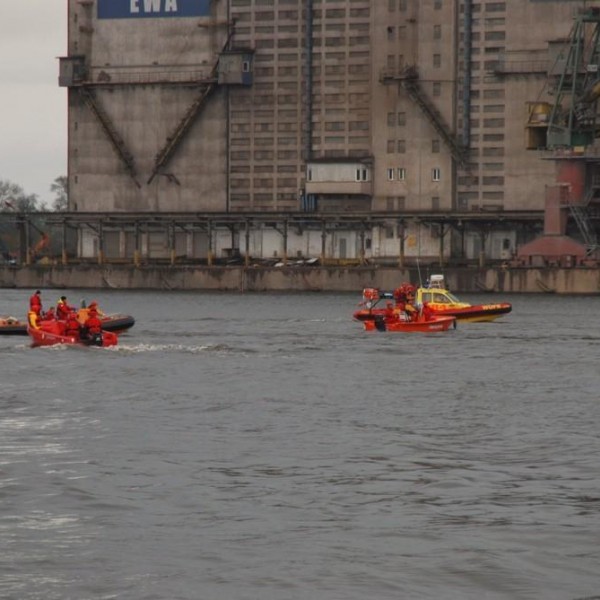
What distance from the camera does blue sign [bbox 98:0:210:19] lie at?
558ft

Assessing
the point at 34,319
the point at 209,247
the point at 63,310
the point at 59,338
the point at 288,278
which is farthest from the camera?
the point at 209,247

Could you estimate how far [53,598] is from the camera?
26688 millimetres

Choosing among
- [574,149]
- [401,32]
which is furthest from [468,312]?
[401,32]

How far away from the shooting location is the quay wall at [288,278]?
14412cm

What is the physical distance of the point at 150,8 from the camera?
172 m

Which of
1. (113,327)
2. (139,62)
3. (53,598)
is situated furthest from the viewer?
(139,62)

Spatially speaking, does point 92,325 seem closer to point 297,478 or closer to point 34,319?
point 34,319

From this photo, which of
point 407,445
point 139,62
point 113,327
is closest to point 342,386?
point 407,445

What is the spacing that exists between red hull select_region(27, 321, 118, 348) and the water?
1166 mm

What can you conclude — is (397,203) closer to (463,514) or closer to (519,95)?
(519,95)

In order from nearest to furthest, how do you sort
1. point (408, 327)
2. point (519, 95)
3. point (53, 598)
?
point (53, 598) → point (408, 327) → point (519, 95)

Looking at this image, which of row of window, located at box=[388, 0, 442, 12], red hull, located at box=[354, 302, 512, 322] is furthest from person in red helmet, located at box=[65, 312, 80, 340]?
row of window, located at box=[388, 0, 442, 12]

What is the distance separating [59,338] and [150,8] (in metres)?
104

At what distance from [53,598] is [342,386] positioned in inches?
1235
